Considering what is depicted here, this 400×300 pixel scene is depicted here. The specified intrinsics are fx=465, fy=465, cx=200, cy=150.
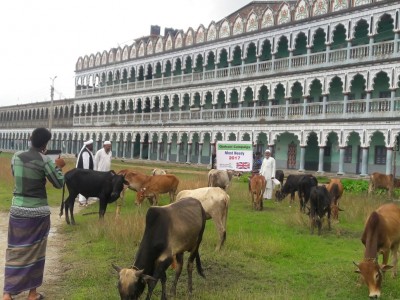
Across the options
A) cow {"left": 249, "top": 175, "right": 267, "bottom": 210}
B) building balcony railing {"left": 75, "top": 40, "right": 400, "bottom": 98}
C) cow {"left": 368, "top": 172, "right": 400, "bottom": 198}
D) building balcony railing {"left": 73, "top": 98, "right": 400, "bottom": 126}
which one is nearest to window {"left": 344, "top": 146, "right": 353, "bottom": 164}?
building balcony railing {"left": 73, "top": 98, "right": 400, "bottom": 126}

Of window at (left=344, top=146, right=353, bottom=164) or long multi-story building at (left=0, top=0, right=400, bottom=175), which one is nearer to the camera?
long multi-story building at (left=0, top=0, right=400, bottom=175)

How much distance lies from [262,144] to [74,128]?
33527mm

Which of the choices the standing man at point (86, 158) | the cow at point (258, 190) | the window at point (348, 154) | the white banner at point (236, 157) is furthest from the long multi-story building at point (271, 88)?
the standing man at point (86, 158)

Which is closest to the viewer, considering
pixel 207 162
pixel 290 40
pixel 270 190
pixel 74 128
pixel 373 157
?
pixel 270 190

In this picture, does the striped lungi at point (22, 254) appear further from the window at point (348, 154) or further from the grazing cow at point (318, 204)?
the window at point (348, 154)

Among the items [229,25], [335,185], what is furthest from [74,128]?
[335,185]

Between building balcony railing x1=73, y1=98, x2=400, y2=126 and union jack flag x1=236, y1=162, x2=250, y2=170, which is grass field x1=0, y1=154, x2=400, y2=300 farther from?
building balcony railing x1=73, y1=98, x2=400, y2=126

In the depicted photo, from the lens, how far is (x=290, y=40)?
122 ft

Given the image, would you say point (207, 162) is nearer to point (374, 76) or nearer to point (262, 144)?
point (262, 144)

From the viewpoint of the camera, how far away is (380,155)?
33000mm

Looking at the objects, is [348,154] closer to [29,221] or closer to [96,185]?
[96,185]

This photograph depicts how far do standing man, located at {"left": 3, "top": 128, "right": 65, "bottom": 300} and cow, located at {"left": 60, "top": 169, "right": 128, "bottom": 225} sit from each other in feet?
18.4

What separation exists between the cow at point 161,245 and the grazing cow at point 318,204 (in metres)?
5.07

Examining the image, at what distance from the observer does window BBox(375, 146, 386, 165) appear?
32750mm
